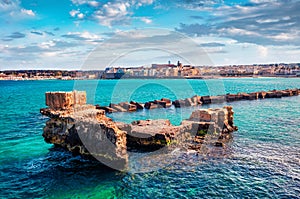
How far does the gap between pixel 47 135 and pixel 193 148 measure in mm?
12260

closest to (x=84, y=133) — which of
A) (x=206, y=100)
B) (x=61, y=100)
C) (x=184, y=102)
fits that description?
(x=61, y=100)

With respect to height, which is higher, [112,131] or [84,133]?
[112,131]

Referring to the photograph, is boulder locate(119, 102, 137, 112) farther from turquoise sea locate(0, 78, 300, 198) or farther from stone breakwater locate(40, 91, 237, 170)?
turquoise sea locate(0, 78, 300, 198)

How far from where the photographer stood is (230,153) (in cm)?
2202

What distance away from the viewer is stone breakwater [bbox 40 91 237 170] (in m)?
18.8

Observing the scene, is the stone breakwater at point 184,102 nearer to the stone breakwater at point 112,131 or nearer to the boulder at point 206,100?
the boulder at point 206,100

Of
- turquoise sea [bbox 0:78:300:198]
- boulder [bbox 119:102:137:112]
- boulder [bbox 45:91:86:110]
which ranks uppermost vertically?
boulder [bbox 45:91:86:110]

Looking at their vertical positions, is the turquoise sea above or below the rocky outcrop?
below

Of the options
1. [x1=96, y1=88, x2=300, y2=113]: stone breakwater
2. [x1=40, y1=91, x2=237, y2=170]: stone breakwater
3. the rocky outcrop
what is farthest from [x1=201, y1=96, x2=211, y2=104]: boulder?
the rocky outcrop

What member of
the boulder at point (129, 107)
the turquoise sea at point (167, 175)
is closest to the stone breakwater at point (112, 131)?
the turquoise sea at point (167, 175)

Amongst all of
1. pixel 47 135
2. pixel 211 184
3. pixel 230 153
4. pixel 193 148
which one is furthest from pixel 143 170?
pixel 47 135

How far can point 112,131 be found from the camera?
61.1ft

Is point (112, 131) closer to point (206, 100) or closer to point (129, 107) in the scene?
point (129, 107)

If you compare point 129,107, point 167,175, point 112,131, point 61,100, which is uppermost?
point 61,100
